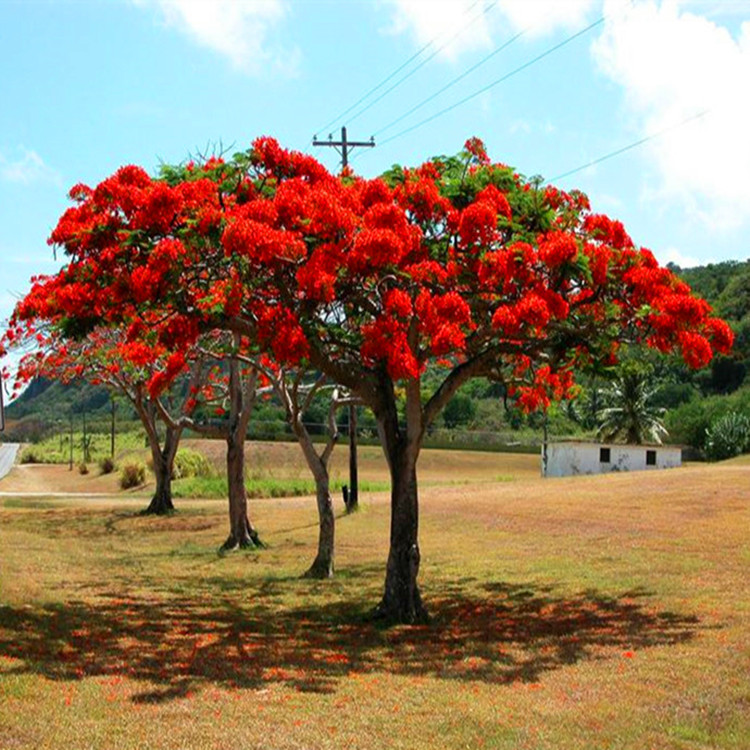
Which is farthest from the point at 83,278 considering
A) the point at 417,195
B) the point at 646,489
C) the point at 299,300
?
the point at 646,489

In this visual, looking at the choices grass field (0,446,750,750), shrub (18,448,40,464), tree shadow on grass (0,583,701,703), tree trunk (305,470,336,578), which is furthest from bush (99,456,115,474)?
tree shadow on grass (0,583,701,703)

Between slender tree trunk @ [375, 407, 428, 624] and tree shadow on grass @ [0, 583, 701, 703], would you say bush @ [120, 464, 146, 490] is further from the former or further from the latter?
slender tree trunk @ [375, 407, 428, 624]

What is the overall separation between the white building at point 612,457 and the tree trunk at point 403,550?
4757cm

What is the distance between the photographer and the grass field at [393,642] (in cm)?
784

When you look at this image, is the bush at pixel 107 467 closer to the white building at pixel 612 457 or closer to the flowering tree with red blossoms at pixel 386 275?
the white building at pixel 612 457

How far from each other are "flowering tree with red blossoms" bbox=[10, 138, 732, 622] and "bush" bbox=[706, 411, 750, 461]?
53.4m

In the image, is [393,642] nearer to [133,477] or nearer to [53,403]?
[133,477]

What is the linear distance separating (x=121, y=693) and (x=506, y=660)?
4.26 m

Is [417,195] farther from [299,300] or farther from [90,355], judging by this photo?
[90,355]

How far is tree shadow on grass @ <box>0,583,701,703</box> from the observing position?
32.6 feet

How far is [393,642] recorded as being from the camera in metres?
12.1

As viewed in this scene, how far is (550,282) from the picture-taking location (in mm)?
12883

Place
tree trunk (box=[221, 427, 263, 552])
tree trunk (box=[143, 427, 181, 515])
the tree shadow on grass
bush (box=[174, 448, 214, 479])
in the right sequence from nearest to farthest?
the tree shadow on grass < tree trunk (box=[221, 427, 263, 552]) < tree trunk (box=[143, 427, 181, 515]) < bush (box=[174, 448, 214, 479])

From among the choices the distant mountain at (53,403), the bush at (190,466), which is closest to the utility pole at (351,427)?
the bush at (190,466)
